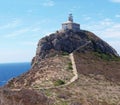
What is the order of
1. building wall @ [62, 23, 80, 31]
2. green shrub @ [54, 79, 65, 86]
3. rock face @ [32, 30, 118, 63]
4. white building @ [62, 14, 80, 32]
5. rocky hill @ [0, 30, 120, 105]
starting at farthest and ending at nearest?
building wall @ [62, 23, 80, 31] < white building @ [62, 14, 80, 32] < rock face @ [32, 30, 118, 63] < green shrub @ [54, 79, 65, 86] < rocky hill @ [0, 30, 120, 105]

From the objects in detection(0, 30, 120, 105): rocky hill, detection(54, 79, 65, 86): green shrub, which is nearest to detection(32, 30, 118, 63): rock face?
detection(0, 30, 120, 105): rocky hill

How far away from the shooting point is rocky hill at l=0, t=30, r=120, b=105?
34831 mm

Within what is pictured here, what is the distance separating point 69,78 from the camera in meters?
53.3

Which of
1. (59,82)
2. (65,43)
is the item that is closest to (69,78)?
(59,82)

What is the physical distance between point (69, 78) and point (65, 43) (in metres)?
47.4

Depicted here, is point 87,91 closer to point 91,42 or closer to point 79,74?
point 79,74

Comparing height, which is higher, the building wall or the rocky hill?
the building wall

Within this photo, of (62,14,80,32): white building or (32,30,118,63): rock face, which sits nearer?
(32,30,118,63): rock face

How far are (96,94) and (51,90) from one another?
19.6ft

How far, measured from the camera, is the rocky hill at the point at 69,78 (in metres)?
34.8

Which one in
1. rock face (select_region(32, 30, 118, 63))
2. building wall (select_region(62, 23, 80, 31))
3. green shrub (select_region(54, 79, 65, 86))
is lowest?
green shrub (select_region(54, 79, 65, 86))

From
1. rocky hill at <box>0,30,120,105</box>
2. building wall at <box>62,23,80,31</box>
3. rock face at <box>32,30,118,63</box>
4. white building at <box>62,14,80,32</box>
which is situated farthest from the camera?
building wall at <box>62,23,80,31</box>

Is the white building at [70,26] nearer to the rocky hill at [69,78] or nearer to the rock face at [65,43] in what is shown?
the rocky hill at [69,78]

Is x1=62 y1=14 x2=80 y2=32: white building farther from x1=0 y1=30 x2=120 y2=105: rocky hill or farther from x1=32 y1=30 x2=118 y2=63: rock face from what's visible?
x1=32 y1=30 x2=118 y2=63: rock face
